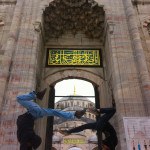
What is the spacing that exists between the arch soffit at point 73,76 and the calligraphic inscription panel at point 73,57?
36 centimetres

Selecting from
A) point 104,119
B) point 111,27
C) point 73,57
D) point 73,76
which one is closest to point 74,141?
point 73,57

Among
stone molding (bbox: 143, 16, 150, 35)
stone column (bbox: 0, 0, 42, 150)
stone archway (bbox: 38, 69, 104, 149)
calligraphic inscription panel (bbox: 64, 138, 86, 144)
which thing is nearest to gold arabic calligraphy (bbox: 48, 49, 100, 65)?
stone archway (bbox: 38, 69, 104, 149)

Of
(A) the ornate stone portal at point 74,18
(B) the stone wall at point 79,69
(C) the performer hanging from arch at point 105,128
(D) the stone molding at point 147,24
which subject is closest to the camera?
(C) the performer hanging from arch at point 105,128

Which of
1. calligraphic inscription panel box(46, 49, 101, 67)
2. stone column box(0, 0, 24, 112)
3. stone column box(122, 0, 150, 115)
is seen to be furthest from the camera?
calligraphic inscription panel box(46, 49, 101, 67)

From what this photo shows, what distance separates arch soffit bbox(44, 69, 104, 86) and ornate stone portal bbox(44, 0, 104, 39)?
182 centimetres

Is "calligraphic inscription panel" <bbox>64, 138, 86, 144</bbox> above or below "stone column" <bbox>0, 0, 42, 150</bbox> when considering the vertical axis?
above

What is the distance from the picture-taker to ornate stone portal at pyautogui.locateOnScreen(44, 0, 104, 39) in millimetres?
9594

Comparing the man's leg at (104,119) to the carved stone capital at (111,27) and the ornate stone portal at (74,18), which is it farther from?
the ornate stone portal at (74,18)

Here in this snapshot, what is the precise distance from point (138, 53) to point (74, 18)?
11.3 feet

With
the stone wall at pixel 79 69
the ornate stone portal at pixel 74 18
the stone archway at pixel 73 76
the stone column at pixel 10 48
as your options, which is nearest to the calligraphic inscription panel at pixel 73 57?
the stone wall at pixel 79 69

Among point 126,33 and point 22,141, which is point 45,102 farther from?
point 22,141

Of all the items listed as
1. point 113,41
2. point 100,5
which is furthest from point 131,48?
point 100,5

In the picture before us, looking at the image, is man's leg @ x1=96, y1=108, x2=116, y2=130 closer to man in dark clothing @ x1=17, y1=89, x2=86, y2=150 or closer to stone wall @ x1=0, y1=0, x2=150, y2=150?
man in dark clothing @ x1=17, y1=89, x2=86, y2=150

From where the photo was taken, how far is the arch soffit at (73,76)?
29.9ft
